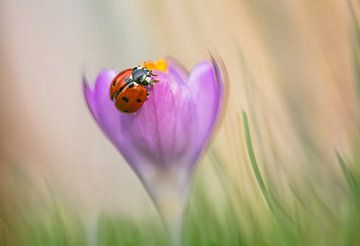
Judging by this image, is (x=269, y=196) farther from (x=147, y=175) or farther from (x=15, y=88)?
(x=15, y=88)

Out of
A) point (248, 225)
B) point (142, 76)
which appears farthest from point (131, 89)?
point (248, 225)

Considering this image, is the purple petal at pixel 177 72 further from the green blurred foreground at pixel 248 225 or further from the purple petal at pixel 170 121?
the green blurred foreground at pixel 248 225

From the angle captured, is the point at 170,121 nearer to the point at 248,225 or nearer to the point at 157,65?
the point at 157,65

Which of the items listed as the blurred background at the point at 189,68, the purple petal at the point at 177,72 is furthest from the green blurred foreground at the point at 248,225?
the purple petal at the point at 177,72

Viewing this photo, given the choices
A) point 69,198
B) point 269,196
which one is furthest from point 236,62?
point 69,198

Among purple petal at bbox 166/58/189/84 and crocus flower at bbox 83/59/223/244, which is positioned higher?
purple petal at bbox 166/58/189/84

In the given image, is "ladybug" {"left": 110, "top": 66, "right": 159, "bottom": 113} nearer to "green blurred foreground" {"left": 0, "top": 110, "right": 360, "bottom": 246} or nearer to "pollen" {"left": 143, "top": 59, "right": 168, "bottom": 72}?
"pollen" {"left": 143, "top": 59, "right": 168, "bottom": 72}

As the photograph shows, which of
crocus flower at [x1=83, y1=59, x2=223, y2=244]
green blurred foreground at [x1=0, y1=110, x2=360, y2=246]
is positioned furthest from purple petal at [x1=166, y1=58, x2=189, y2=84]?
green blurred foreground at [x1=0, y1=110, x2=360, y2=246]
